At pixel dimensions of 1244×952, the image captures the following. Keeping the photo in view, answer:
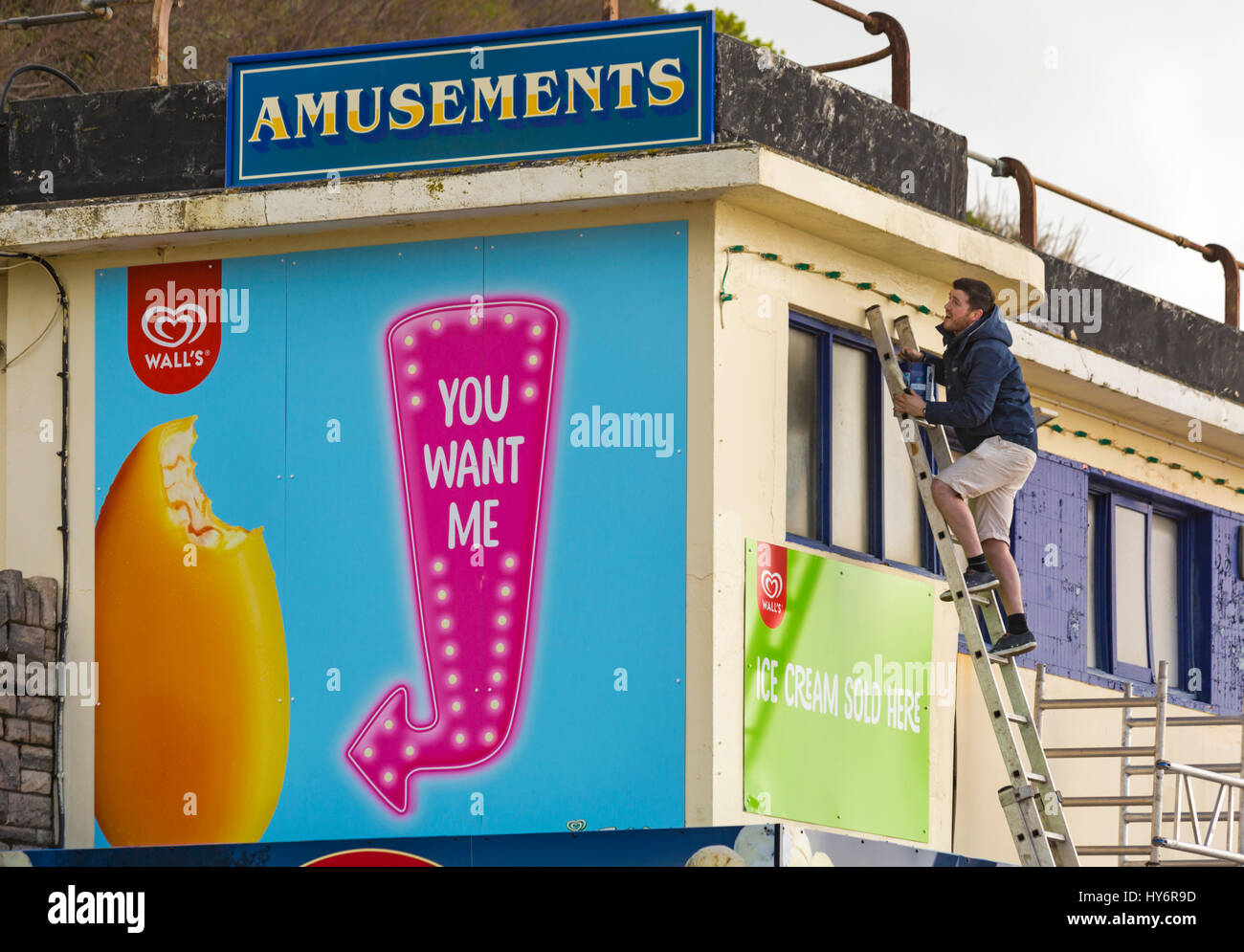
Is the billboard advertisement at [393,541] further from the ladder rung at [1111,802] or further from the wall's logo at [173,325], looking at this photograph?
the ladder rung at [1111,802]

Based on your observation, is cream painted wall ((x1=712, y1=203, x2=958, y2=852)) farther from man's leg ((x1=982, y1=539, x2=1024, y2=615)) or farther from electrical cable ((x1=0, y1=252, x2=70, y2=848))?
electrical cable ((x1=0, y1=252, x2=70, y2=848))

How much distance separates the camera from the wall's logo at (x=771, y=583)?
1155 cm

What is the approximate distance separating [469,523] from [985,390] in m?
3.22

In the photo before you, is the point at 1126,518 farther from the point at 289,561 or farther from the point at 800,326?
the point at 289,561

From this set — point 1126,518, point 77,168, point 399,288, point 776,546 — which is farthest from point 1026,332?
point 77,168

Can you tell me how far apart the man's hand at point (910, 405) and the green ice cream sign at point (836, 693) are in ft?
3.44

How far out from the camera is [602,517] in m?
11.6

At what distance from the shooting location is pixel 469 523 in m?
11.9

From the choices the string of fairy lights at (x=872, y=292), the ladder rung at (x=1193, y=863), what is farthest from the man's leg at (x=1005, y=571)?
the ladder rung at (x=1193, y=863)

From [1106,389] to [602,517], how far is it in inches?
215

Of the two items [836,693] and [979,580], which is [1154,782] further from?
[836,693]

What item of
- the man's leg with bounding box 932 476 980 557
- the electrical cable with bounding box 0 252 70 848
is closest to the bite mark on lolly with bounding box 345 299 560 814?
the electrical cable with bounding box 0 252 70 848

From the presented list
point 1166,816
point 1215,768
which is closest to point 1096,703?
point 1166,816
